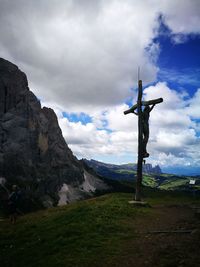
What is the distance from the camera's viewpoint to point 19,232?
17859 millimetres

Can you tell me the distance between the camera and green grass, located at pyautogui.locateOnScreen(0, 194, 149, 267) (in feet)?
39.5

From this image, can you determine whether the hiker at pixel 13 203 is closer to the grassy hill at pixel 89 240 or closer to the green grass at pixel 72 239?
the grassy hill at pixel 89 240

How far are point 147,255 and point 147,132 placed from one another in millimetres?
15016

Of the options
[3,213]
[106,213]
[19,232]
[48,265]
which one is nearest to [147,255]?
[48,265]

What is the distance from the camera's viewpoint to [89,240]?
13.8 m

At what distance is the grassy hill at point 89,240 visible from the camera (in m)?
11.5

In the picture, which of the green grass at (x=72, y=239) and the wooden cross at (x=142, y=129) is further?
the wooden cross at (x=142, y=129)

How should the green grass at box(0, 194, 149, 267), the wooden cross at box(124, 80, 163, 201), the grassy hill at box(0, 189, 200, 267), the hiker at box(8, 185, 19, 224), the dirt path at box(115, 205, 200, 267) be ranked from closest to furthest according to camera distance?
the dirt path at box(115, 205, 200, 267), the grassy hill at box(0, 189, 200, 267), the green grass at box(0, 194, 149, 267), the hiker at box(8, 185, 19, 224), the wooden cross at box(124, 80, 163, 201)

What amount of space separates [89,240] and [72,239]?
94 cm

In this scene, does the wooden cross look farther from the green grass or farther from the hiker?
the hiker

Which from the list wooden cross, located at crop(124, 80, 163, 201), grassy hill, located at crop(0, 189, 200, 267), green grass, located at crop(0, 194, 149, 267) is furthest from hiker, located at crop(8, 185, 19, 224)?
wooden cross, located at crop(124, 80, 163, 201)

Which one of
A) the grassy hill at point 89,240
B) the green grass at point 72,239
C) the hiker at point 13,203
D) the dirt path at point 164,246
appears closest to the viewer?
the dirt path at point 164,246

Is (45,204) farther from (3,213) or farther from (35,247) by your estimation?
(35,247)

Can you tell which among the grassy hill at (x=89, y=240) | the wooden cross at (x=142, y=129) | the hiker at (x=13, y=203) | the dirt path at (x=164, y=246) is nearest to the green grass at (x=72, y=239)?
the grassy hill at (x=89, y=240)
